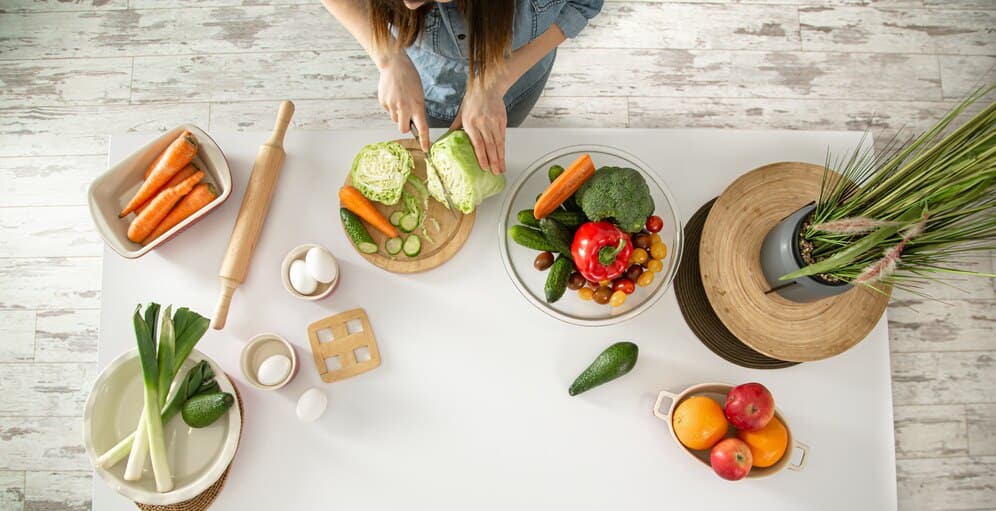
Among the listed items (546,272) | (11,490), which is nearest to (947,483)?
(546,272)

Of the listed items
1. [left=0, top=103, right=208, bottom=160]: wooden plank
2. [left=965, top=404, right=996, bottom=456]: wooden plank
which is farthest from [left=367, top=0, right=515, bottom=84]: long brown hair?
[left=965, top=404, right=996, bottom=456]: wooden plank

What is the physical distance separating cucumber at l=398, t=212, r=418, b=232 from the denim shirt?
0.34 meters

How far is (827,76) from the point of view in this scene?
6.84 feet

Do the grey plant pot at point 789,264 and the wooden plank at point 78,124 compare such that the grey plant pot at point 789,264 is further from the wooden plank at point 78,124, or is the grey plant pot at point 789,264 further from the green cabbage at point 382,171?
the wooden plank at point 78,124

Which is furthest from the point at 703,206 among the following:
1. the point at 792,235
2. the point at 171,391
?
the point at 171,391

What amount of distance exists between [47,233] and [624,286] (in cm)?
207

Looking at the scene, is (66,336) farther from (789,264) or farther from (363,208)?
(789,264)

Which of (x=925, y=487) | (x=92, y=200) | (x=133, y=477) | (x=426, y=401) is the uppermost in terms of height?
(x=92, y=200)

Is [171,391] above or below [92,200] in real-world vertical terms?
below

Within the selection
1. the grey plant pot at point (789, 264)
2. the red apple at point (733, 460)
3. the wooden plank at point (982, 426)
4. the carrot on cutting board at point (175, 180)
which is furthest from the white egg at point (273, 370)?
the wooden plank at point (982, 426)

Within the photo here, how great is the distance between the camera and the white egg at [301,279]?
1.15 meters

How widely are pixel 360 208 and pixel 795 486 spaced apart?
1.09 meters

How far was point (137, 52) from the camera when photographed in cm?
207

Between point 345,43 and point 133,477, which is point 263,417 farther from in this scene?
point 345,43
